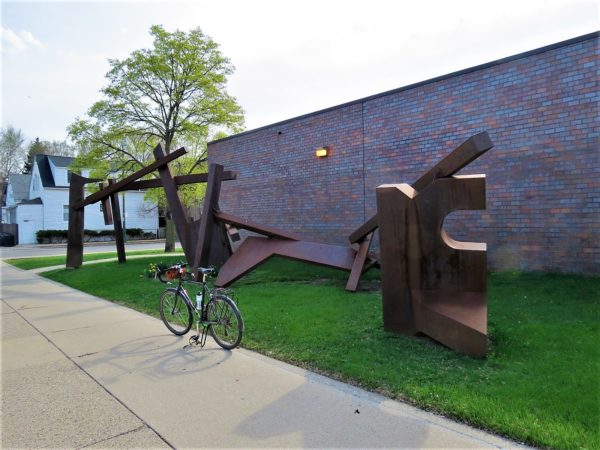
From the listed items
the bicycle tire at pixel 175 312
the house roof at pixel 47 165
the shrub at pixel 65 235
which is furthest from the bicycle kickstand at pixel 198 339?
the house roof at pixel 47 165

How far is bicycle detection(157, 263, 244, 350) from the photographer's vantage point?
16.5 ft

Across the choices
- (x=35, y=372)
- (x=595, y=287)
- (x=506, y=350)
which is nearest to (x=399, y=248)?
(x=506, y=350)

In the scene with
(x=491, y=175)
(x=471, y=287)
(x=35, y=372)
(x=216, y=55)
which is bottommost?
(x=35, y=372)

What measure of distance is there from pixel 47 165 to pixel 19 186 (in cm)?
857

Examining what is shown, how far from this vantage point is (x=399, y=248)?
493 centimetres

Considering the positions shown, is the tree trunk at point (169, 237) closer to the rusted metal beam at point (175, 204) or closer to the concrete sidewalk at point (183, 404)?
the rusted metal beam at point (175, 204)

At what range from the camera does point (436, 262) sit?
187 inches

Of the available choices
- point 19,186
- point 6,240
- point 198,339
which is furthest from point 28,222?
point 198,339

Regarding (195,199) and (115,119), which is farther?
(195,199)

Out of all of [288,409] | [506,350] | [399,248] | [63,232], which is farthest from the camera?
[63,232]

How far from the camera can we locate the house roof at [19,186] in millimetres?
44281

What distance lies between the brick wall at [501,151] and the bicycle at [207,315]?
5.69 m

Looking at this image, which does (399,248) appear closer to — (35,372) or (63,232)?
(35,372)

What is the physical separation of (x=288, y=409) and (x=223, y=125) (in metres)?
18.6
